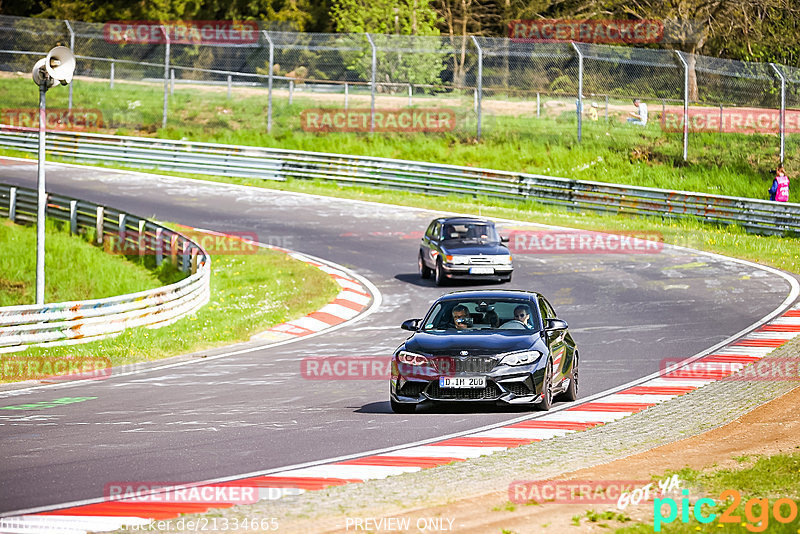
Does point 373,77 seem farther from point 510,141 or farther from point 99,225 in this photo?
point 99,225

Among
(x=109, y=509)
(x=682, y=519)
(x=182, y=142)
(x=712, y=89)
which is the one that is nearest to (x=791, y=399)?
(x=682, y=519)

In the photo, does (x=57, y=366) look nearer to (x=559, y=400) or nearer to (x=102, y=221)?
(x=559, y=400)

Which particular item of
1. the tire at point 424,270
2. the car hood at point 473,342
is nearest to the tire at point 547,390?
the car hood at point 473,342

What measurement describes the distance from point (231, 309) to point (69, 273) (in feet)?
20.5

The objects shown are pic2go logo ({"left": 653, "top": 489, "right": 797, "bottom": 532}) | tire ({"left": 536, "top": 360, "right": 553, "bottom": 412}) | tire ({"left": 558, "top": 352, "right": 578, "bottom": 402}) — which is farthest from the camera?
tire ({"left": 558, "top": 352, "right": 578, "bottom": 402})

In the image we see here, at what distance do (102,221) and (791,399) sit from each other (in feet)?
67.0

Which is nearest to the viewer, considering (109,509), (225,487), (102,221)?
(109,509)

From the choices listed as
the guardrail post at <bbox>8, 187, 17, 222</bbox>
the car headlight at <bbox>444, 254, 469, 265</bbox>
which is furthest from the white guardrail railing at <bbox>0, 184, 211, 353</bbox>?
the car headlight at <bbox>444, 254, 469, 265</bbox>

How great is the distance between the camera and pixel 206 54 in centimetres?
5506

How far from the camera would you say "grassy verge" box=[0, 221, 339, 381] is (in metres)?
17.9

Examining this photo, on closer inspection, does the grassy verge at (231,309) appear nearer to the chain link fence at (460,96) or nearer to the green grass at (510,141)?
the chain link fence at (460,96)

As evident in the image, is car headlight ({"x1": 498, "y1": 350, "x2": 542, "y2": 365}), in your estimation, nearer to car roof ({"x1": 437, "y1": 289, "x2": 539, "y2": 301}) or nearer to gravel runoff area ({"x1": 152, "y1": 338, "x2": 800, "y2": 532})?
gravel runoff area ({"x1": 152, "y1": 338, "x2": 800, "y2": 532})

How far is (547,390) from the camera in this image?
12.3m

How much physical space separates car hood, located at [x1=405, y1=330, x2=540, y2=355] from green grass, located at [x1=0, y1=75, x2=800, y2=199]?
74.2ft
